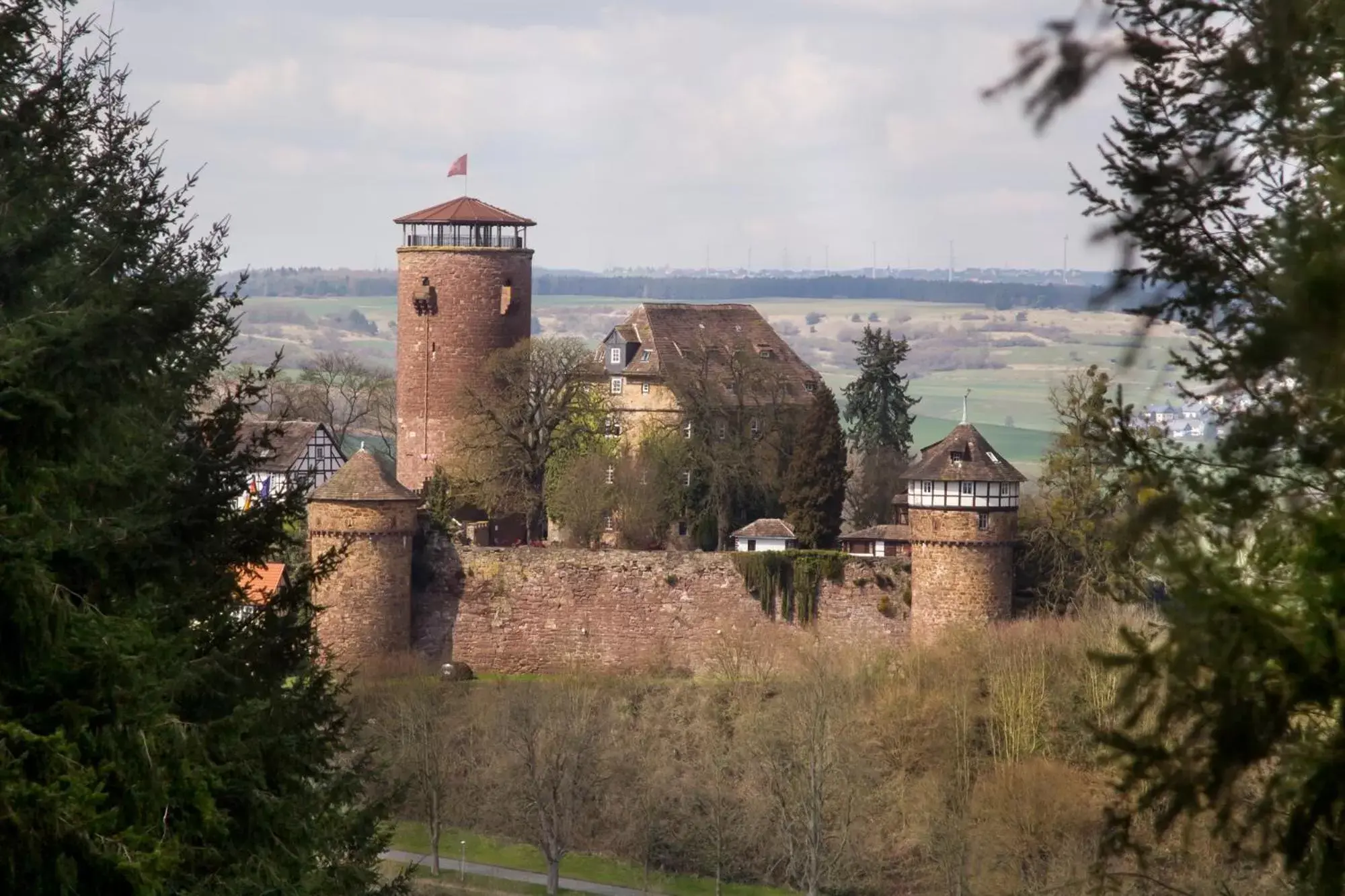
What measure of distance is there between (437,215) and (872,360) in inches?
389

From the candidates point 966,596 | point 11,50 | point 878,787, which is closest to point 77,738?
point 11,50

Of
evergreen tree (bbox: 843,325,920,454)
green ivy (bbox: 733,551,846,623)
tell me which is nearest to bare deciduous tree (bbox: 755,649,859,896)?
green ivy (bbox: 733,551,846,623)

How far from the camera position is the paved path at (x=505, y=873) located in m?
29.4

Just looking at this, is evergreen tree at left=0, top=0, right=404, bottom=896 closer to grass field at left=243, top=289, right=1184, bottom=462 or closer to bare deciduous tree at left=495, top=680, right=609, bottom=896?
grass field at left=243, top=289, right=1184, bottom=462

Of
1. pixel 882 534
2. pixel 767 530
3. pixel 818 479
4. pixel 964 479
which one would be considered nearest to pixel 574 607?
pixel 767 530

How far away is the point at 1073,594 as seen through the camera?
33.9m

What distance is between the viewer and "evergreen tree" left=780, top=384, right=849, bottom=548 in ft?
125

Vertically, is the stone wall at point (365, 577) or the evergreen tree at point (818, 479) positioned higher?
the evergreen tree at point (818, 479)

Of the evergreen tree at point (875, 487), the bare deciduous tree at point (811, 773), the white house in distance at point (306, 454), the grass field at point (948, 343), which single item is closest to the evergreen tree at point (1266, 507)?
the grass field at point (948, 343)

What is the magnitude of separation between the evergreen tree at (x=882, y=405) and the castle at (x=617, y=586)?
5.28 m

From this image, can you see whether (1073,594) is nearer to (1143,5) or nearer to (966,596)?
(966,596)

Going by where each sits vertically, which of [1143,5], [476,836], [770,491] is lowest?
[476,836]

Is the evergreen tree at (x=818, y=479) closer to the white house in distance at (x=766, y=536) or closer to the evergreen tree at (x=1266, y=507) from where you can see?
the white house in distance at (x=766, y=536)

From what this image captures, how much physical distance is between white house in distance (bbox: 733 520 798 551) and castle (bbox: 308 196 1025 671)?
1752mm
